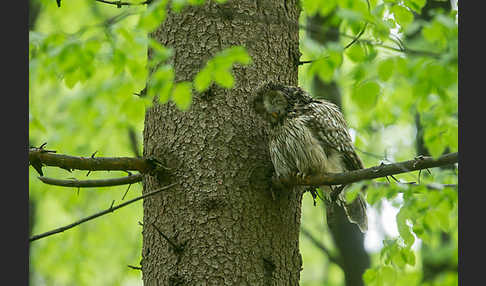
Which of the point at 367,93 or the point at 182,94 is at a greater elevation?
the point at 367,93

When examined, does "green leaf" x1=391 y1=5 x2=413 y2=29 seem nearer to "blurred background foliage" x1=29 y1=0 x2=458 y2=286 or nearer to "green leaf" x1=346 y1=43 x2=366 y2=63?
"blurred background foliage" x1=29 y1=0 x2=458 y2=286

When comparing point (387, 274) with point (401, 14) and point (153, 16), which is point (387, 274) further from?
point (153, 16)

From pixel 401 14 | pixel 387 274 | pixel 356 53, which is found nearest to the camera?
pixel 401 14

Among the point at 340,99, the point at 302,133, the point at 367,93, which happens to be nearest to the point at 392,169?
the point at 302,133

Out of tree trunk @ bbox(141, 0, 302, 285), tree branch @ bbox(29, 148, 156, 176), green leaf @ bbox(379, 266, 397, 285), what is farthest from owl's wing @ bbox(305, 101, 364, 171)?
green leaf @ bbox(379, 266, 397, 285)

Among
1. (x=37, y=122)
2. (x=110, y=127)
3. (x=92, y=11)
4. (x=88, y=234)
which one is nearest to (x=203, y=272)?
(x=37, y=122)

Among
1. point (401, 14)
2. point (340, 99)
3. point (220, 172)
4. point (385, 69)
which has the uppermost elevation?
point (340, 99)

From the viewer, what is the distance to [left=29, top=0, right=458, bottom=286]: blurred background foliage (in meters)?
4.11

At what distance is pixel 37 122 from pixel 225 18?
300 centimetres

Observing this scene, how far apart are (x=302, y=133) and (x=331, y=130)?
22 cm

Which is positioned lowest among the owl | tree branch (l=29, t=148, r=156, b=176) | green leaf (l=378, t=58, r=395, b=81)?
tree branch (l=29, t=148, r=156, b=176)

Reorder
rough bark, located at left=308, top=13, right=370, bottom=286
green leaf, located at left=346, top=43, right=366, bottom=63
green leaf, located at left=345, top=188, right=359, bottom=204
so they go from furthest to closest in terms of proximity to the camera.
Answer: rough bark, located at left=308, top=13, right=370, bottom=286 → green leaf, located at left=346, top=43, right=366, bottom=63 → green leaf, located at left=345, top=188, right=359, bottom=204

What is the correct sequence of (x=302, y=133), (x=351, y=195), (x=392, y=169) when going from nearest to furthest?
1. (x=392, y=169)
2. (x=302, y=133)
3. (x=351, y=195)

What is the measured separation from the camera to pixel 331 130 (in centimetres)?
377
